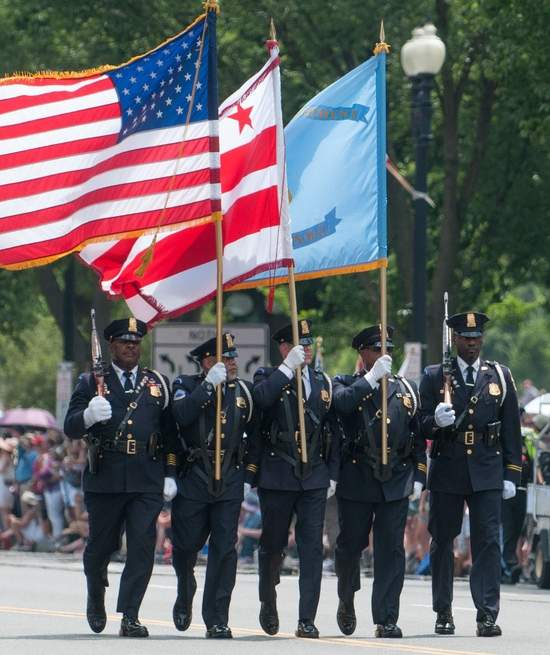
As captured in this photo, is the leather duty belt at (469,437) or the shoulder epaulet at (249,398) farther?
the leather duty belt at (469,437)

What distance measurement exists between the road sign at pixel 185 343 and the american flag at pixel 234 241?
10293mm

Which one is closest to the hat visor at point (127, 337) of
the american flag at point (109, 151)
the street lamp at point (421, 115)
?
the american flag at point (109, 151)

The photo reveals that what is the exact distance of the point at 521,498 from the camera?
21.2 m

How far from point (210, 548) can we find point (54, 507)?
13904mm

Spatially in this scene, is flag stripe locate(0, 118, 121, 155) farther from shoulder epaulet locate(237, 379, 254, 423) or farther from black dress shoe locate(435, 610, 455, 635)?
black dress shoe locate(435, 610, 455, 635)

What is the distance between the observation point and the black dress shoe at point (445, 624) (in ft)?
44.5

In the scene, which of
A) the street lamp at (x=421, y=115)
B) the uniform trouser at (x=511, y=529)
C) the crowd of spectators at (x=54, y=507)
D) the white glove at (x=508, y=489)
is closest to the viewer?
the white glove at (x=508, y=489)

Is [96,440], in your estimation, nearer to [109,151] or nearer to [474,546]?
[109,151]

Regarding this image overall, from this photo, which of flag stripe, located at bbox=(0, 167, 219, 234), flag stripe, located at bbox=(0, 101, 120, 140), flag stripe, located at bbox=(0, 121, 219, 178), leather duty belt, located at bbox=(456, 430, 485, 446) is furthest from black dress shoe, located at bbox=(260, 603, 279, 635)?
flag stripe, located at bbox=(0, 101, 120, 140)

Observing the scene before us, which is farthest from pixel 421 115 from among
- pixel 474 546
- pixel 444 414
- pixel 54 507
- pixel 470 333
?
pixel 444 414

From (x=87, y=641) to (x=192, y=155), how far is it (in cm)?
328

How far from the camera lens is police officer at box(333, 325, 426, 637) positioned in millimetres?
13336

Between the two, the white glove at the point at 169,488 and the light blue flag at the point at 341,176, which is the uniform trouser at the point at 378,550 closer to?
the white glove at the point at 169,488

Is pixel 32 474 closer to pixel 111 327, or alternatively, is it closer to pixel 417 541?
pixel 417 541
